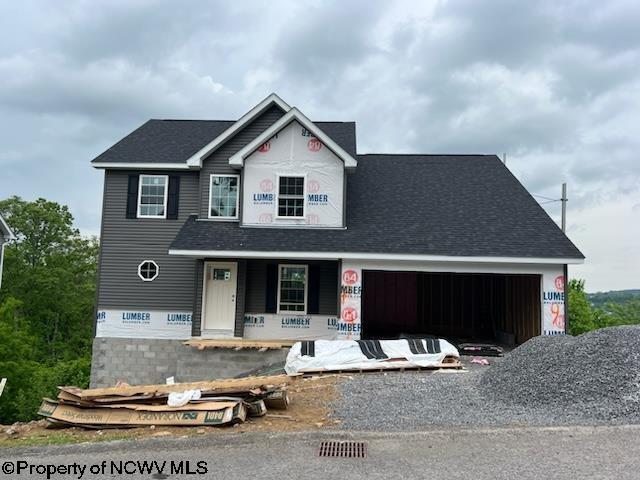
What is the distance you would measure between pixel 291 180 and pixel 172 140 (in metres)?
4.76

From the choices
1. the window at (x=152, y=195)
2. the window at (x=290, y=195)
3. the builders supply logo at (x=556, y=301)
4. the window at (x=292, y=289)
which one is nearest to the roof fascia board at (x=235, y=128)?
the window at (x=152, y=195)

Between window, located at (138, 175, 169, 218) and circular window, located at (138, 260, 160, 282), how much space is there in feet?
4.90

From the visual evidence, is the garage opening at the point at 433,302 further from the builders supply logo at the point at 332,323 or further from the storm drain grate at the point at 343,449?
the storm drain grate at the point at 343,449

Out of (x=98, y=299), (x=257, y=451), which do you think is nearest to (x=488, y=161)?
(x=98, y=299)

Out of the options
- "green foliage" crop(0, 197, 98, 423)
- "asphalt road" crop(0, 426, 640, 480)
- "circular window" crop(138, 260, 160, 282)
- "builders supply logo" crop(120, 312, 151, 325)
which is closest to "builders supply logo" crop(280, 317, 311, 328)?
"builders supply logo" crop(120, 312, 151, 325)

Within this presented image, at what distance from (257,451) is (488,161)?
15506mm

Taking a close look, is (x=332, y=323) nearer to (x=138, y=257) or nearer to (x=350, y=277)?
(x=350, y=277)

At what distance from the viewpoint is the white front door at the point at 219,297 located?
49.5ft

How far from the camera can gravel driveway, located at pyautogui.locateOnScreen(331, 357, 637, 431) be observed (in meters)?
7.37

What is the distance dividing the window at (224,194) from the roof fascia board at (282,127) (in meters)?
0.80

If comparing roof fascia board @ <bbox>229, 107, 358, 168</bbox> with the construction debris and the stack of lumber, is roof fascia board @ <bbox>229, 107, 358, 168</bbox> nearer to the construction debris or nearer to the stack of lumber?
the construction debris

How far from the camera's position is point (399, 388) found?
9688 mm

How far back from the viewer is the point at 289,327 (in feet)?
50.0

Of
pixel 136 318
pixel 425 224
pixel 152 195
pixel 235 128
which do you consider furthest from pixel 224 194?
pixel 425 224
